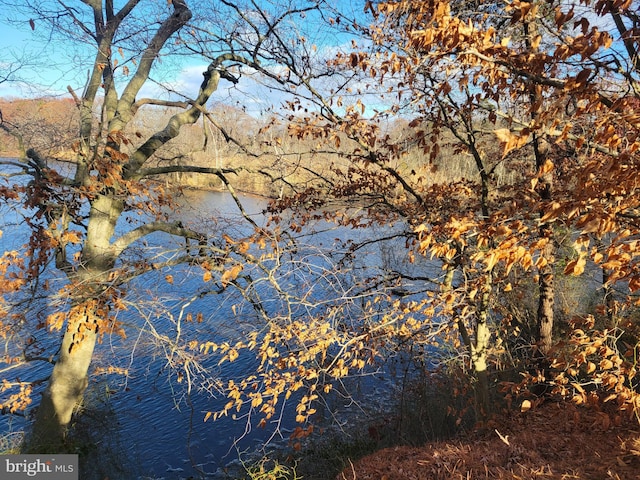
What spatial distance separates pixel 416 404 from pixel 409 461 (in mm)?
3357

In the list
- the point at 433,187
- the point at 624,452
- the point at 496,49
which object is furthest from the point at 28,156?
the point at 624,452

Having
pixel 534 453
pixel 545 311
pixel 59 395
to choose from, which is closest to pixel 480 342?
pixel 545 311

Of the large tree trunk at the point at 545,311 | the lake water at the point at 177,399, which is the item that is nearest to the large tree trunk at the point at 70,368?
the lake water at the point at 177,399

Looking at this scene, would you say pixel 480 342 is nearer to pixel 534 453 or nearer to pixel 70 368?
pixel 534 453

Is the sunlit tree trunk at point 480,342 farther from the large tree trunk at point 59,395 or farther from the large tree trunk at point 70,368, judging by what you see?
the large tree trunk at point 59,395

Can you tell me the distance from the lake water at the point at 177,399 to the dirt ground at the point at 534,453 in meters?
2.58

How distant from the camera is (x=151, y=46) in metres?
7.44

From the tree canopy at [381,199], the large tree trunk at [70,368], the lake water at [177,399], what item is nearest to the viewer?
the tree canopy at [381,199]

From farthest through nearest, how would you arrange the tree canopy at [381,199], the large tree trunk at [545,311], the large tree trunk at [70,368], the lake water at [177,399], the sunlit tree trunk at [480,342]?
the lake water at [177,399] → the large tree trunk at [70,368] → the large tree trunk at [545,311] → the sunlit tree trunk at [480,342] → the tree canopy at [381,199]

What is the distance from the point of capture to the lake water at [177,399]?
746 centimetres

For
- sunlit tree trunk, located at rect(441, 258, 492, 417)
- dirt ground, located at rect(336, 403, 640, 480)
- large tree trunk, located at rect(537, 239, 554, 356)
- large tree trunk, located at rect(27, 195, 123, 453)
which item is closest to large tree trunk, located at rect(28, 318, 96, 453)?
large tree trunk, located at rect(27, 195, 123, 453)

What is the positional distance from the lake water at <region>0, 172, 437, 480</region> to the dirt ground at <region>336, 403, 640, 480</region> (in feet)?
8.46

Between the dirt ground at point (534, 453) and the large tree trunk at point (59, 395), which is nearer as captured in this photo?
the dirt ground at point (534, 453)

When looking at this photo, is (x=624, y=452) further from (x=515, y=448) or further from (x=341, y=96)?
(x=341, y=96)
